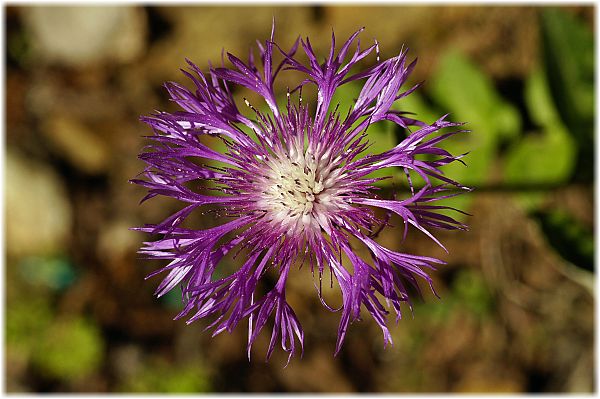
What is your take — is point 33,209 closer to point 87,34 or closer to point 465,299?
point 87,34

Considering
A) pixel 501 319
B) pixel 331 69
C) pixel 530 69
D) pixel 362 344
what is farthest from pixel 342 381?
pixel 331 69

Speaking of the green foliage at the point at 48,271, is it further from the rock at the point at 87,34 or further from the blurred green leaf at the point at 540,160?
the blurred green leaf at the point at 540,160

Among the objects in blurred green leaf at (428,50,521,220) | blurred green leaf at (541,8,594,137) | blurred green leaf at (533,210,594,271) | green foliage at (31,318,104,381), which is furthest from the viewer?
green foliage at (31,318,104,381)

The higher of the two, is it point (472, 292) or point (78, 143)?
point (78, 143)

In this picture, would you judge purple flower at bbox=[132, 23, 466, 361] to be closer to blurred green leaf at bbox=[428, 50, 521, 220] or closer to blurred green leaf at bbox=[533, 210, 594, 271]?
blurred green leaf at bbox=[533, 210, 594, 271]

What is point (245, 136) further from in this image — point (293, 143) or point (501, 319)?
point (501, 319)

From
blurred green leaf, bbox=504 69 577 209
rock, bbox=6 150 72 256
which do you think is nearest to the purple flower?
blurred green leaf, bbox=504 69 577 209

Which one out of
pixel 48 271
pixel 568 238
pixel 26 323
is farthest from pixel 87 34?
pixel 568 238
